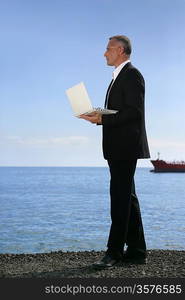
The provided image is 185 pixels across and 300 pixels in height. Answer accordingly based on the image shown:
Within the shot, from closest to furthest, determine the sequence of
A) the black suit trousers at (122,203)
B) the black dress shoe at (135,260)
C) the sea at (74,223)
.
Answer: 1. the black suit trousers at (122,203)
2. the black dress shoe at (135,260)
3. the sea at (74,223)

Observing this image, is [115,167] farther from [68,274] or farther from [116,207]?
[68,274]

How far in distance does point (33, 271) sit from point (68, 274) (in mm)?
334

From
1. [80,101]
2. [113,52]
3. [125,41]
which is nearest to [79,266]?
[80,101]

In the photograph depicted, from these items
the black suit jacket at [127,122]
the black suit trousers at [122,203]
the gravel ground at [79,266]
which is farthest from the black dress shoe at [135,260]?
the black suit jacket at [127,122]

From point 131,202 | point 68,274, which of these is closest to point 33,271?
point 68,274

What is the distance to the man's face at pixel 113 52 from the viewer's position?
14.5 feet

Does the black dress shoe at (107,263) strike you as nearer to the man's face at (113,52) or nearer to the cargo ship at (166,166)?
the man's face at (113,52)

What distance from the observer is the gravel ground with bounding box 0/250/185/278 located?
14.2 ft

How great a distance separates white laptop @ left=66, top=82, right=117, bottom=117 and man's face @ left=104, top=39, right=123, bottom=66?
1.29 ft

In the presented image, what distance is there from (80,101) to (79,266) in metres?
1.47

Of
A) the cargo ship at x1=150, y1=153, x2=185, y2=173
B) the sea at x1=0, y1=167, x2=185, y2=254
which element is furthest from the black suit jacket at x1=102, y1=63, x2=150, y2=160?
the cargo ship at x1=150, y1=153, x2=185, y2=173

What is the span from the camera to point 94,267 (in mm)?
4484

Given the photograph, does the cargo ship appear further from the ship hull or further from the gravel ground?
the gravel ground

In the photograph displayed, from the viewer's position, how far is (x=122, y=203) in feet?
14.6
